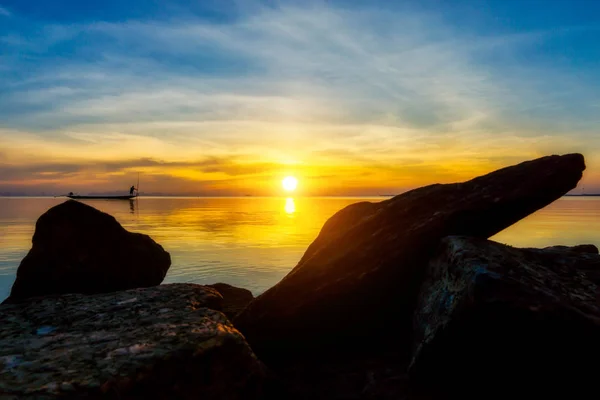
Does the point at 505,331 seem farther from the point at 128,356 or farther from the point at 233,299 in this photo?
the point at 233,299

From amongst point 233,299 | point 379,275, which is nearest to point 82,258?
point 233,299

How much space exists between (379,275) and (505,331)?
103 inches

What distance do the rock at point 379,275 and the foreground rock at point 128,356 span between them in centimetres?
141

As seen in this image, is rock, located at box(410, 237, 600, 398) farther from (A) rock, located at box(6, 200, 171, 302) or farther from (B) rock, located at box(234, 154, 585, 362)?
(A) rock, located at box(6, 200, 171, 302)

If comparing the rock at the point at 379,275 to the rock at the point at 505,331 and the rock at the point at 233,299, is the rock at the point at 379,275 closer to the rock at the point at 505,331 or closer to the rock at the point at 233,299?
the rock at the point at 505,331

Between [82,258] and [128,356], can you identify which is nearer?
[128,356]

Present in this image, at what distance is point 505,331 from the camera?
534 centimetres

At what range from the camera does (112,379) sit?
482 cm

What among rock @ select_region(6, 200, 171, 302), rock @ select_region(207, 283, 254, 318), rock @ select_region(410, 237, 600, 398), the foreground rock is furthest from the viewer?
rock @ select_region(6, 200, 171, 302)

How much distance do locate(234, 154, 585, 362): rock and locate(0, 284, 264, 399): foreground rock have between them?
1408 mm

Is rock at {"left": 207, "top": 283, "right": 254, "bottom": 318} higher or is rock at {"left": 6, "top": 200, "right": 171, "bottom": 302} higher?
rock at {"left": 6, "top": 200, "right": 171, "bottom": 302}

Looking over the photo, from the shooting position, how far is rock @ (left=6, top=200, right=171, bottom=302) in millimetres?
10891

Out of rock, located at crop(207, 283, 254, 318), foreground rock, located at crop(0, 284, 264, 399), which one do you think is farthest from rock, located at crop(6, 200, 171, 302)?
foreground rock, located at crop(0, 284, 264, 399)

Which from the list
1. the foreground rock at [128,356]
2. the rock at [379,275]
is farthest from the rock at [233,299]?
the foreground rock at [128,356]
